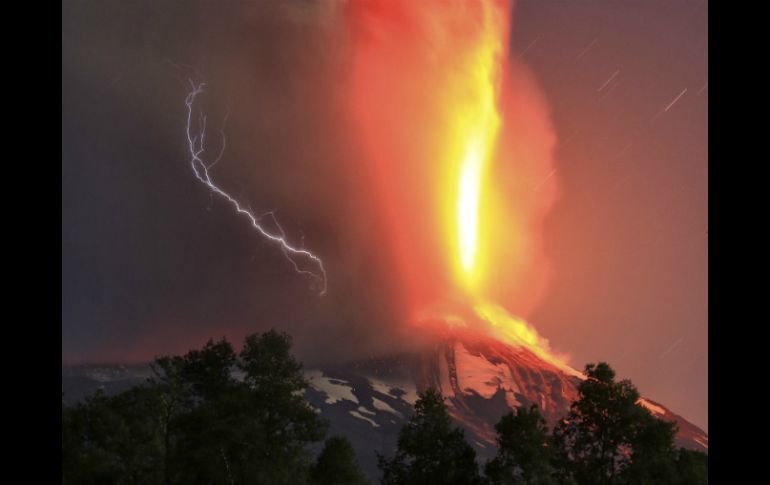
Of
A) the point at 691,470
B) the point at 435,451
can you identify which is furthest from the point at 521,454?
the point at 691,470

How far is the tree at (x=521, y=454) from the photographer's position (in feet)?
100

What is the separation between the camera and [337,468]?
3688cm

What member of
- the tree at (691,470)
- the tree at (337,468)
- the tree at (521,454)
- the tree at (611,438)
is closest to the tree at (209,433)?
the tree at (337,468)

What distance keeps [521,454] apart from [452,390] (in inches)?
4264

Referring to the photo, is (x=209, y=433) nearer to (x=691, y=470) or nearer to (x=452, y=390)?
(x=691, y=470)

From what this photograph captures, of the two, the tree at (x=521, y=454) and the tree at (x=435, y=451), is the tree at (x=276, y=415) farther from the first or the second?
the tree at (x=521, y=454)

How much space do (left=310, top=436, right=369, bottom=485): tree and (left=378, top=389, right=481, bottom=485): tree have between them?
2.96 m

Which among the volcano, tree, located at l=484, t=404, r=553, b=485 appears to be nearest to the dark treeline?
tree, located at l=484, t=404, r=553, b=485

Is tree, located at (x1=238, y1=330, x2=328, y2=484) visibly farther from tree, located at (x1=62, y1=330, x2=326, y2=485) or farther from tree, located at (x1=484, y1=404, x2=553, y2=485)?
tree, located at (x1=484, y1=404, x2=553, y2=485)
